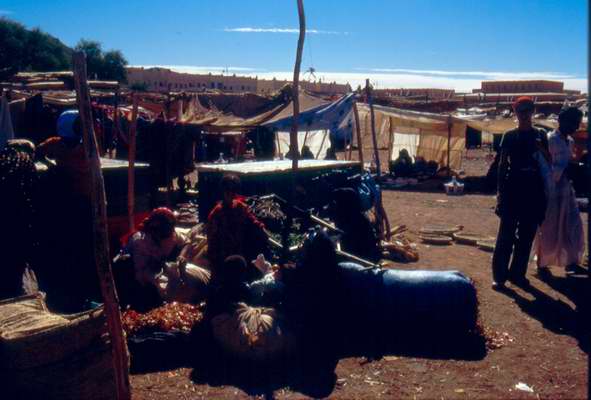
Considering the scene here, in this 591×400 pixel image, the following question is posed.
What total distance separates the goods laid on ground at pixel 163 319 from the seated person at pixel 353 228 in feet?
6.47

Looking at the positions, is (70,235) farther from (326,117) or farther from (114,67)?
(114,67)

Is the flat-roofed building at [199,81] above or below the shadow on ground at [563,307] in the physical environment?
above

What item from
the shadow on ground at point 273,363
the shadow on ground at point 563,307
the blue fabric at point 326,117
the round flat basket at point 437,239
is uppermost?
the blue fabric at point 326,117

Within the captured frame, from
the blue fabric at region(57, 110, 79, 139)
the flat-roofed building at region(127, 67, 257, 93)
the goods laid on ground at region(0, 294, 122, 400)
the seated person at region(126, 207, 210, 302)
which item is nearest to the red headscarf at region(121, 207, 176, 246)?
the seated person at region(126, 207, 210, 302)

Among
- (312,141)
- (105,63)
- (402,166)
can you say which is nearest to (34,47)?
(105,63)

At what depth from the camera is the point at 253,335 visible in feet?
14.7

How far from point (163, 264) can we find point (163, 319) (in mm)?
913

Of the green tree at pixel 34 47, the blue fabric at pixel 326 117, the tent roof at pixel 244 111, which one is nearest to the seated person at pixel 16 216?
the blue fabric at pixel 326 117

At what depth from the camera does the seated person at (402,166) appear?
59.7ft

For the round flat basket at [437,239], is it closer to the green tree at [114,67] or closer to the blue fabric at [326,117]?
the blue fabric at [326,117]

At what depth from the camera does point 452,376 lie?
4.36 meters

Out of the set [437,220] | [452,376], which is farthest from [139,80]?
[452,376]

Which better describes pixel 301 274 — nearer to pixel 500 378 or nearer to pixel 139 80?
pixel 500 378

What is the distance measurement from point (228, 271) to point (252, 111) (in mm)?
10041
